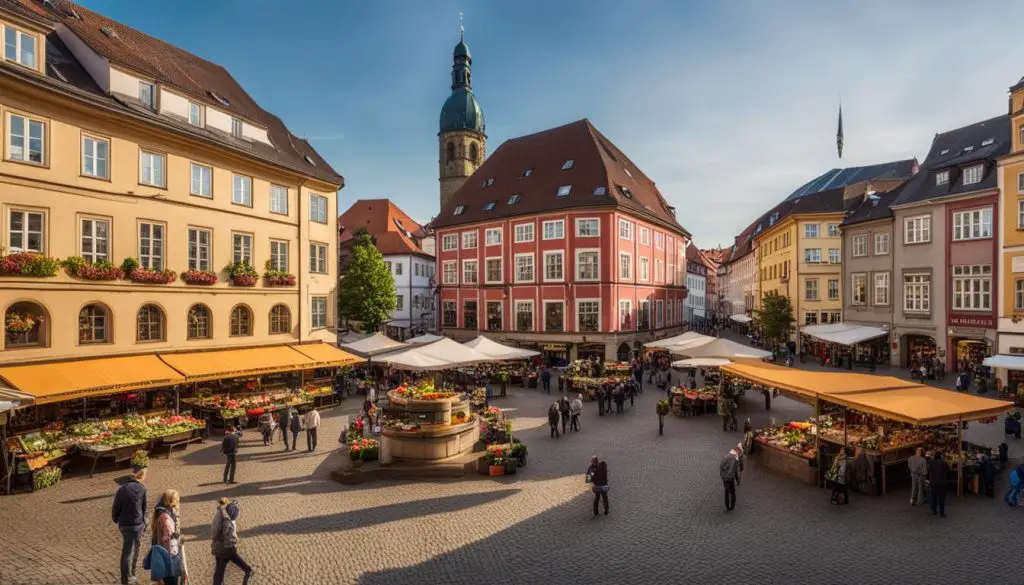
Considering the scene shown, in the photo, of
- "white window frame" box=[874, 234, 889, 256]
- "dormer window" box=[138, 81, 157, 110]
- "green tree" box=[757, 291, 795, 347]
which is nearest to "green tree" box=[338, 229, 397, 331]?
"dormer window" box=[138, 81, 157, 110]

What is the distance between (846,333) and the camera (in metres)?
37.5

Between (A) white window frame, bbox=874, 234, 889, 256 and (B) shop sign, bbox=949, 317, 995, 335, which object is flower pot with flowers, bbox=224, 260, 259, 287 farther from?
(A) white window frame, bbox=874, 234, 889, 256

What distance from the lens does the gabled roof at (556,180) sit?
42.6 m

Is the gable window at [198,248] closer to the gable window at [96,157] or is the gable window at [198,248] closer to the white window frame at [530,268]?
the gable window at [96,157]

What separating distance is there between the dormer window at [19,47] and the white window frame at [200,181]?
5.93m

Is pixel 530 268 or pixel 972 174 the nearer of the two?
pixel 972 174

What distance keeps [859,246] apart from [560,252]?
856 inches

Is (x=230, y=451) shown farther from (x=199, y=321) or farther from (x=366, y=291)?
(x=366, y=291)

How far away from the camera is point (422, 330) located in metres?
61.2

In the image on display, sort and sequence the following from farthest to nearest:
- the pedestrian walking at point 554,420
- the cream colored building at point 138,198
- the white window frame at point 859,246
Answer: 1. the white window frame at point 859,246
2. the pedestrian walking at point 554,420
3. the cream colored building at point 138,198

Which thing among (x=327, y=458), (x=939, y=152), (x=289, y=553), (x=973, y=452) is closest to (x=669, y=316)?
(x=939, y=152)

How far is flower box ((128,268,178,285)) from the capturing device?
21.0 metres

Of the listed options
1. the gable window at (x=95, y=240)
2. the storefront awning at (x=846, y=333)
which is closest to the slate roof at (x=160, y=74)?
the gable window at (x=95, y=240)

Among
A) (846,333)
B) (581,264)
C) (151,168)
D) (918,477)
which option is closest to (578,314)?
(581,264)
